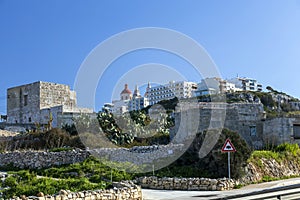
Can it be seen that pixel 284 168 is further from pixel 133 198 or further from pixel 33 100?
pixel 33 100

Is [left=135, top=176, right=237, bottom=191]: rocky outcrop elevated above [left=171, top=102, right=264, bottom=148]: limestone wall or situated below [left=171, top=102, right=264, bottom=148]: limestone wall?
below

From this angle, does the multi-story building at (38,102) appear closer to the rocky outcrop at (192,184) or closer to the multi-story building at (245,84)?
the rocky outcrop at (192,184)

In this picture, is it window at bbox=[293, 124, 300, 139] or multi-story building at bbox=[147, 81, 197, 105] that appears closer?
window at bbox=[293, 124, 300, 139]

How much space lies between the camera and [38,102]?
6138 cm

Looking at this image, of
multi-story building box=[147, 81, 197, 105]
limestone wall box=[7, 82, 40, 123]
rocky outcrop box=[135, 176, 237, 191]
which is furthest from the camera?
multi-story building box=[147, 81, 197, 105]

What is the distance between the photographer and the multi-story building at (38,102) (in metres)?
59.4

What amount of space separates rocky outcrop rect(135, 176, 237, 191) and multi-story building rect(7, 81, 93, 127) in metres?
40.8

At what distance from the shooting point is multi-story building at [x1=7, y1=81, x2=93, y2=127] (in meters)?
59.4

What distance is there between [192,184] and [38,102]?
48683mm

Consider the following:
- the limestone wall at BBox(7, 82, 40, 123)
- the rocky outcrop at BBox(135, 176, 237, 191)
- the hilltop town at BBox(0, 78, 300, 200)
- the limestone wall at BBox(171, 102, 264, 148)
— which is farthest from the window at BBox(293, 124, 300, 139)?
the limestone wall at BBox(7, 82, 40, 123)

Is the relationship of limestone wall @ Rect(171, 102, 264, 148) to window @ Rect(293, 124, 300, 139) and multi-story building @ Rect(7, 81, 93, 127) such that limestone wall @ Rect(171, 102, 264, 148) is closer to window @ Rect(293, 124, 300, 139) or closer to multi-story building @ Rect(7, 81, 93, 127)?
window @ Rect(293, 124, 300, 139)

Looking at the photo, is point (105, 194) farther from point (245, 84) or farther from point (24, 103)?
point (245, 84)

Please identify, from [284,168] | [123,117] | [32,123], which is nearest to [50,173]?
[284,168]

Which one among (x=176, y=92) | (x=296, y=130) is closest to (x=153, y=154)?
(x=296, y=130)
